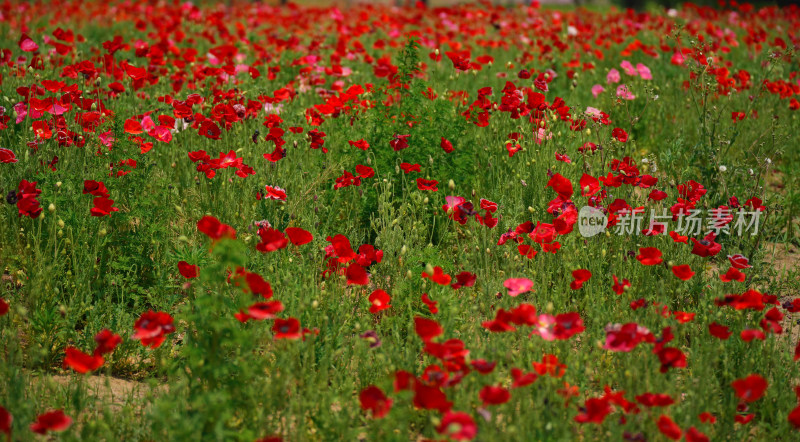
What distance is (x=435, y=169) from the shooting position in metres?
3.94

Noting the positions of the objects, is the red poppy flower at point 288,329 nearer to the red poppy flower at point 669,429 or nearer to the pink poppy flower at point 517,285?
the pink poppy flower at point 517,285

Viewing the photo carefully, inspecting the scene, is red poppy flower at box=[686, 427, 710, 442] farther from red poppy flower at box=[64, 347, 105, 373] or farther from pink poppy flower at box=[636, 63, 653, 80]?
pink poppy flower at box=[636, 63, 653, 80]

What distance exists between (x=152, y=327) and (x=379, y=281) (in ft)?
4.07

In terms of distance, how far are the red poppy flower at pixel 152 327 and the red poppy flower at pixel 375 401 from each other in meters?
0.70

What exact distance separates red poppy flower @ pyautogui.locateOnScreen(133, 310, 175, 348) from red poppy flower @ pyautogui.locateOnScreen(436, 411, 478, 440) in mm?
959

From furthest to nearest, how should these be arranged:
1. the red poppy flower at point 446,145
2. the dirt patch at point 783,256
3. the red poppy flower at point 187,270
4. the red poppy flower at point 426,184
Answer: the dirt patch at point 783,256, the red poppy flower at point 446,145, the red poppy flower at point 426,184, the red poppy flower at point 187,270

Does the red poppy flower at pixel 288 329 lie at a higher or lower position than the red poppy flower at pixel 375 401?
higher

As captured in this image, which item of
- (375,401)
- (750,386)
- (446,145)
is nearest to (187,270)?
(375,401)

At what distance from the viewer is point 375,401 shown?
1956mm

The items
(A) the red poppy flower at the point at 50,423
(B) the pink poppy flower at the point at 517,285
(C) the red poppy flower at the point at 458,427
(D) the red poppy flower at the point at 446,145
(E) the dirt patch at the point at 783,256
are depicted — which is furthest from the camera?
(E) the dirt patch at the point at 783,256

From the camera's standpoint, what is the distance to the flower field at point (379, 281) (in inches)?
87.1

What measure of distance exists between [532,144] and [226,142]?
1864 millimetres

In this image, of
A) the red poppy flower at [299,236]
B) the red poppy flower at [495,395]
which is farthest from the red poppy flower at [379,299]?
the red poppy flower at [495,395]

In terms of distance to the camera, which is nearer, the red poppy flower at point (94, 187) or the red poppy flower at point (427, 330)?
the red poppy flower at point (427, 330)
